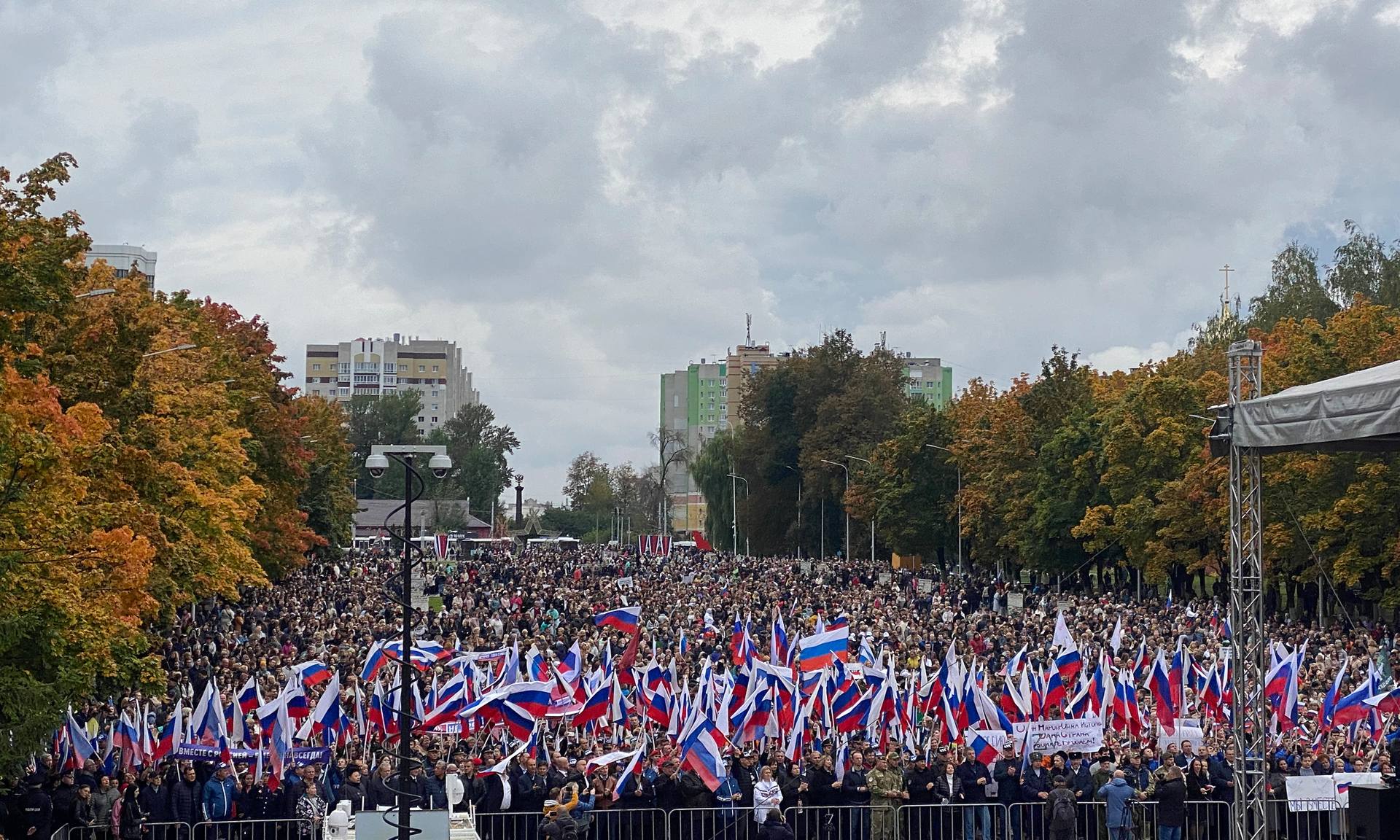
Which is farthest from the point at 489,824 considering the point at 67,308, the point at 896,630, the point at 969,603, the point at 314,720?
the point at 969,603

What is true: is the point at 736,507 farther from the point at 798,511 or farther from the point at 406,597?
the point at 406,597

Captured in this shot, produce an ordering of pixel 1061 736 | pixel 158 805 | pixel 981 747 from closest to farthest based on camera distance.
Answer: pixel 158 805
pixel 1061 736
pixel 981 747

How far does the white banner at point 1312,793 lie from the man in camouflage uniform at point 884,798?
164 inches

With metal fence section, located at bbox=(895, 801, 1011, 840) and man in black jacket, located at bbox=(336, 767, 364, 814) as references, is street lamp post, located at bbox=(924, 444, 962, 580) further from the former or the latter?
man in black jacket, located at bbox=(336, 767, 364, 814)

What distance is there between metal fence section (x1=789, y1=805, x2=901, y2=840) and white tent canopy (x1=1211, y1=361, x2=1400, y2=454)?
18.5ft

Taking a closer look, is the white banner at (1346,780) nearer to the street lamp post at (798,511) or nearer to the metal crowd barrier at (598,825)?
the metal crowd barrier at (598,825)

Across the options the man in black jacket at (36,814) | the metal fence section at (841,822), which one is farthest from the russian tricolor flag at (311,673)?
the metal fence section at (841,822)

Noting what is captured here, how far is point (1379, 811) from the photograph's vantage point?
14766 millimetres

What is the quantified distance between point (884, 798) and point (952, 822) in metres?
0.77

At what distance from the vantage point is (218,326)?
54.3 metres

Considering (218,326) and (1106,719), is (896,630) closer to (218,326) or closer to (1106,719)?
(1106,719)

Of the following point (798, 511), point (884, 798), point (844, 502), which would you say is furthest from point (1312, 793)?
point (798, 511)

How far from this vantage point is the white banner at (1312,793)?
19.3 metres

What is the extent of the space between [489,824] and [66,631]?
235 inches
